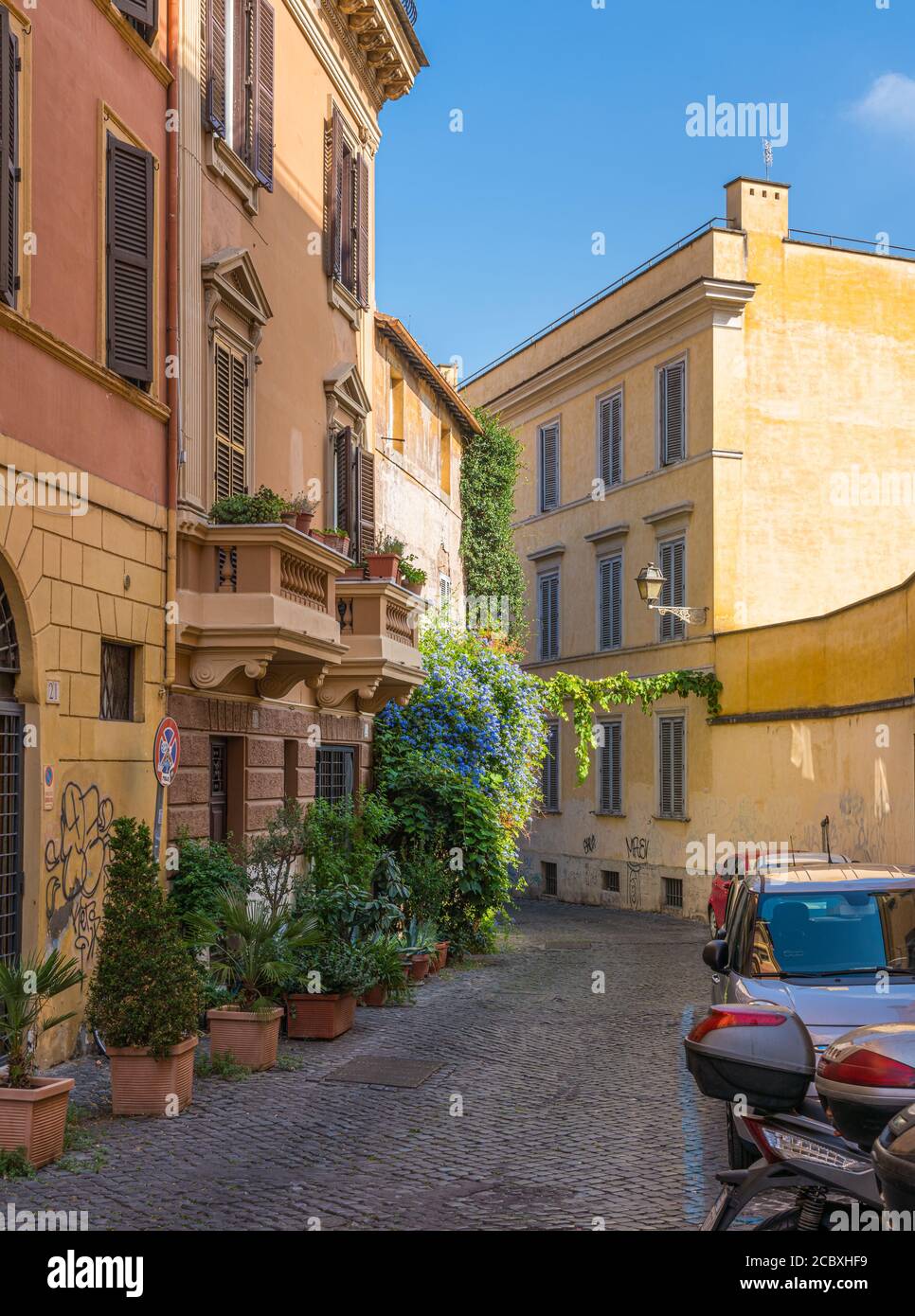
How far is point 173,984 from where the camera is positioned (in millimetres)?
9180

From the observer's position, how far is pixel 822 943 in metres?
8.37

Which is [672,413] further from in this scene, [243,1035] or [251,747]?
[243,1035]

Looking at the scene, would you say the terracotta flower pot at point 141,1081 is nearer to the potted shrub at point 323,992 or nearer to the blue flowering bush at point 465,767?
the potted shrub at point 323,992

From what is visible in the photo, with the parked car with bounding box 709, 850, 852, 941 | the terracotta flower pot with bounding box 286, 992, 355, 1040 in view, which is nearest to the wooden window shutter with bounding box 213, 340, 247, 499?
the terracotta flower pot with bounding box 286, 992, 355, 1040

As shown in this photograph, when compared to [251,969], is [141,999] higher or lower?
higher

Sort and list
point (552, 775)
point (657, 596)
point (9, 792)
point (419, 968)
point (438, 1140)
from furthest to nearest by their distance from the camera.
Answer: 1. point (552, 775)
2. point (657, 596)
3. point (419, 968)
4. point (9, 792)
5. point (438, 1140)

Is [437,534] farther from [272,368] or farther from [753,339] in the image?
[272,368]

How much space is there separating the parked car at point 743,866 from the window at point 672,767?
2.06 m

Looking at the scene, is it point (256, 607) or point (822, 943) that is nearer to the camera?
point (822, 943)

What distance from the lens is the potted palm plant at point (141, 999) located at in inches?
358

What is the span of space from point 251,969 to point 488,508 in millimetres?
19501

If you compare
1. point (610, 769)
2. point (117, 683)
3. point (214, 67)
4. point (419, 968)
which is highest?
point (214, 67)

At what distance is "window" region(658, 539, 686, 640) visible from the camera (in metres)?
28.0

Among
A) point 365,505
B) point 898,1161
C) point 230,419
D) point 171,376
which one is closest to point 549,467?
point 365,505
